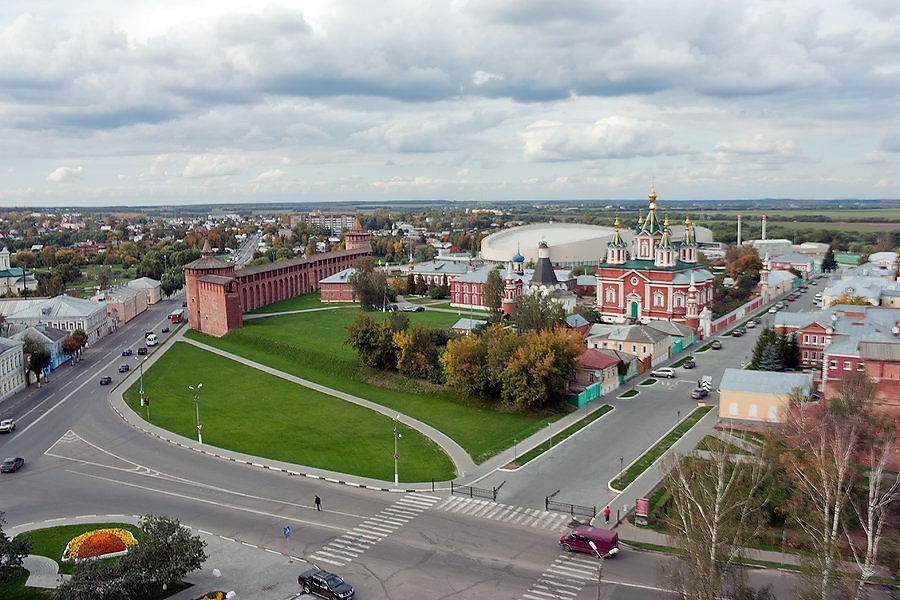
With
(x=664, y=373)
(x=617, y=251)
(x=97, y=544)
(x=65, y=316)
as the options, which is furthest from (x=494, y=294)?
(x=97, y=544)

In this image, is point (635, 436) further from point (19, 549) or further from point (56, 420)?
point (56, 420)

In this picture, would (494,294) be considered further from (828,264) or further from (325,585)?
(828,264)

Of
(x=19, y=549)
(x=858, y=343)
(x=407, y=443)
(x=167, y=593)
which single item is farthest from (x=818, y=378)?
(x=19, y=549)

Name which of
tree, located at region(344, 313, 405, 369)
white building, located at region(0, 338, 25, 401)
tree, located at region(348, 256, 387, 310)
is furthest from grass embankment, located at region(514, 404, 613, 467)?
tree, located at region(348, 256, 387, 310)

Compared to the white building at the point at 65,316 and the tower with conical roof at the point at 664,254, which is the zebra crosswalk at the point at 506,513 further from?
the white building at the point at 65,316

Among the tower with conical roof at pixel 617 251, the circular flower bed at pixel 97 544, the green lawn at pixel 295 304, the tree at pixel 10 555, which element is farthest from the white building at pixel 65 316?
the tower with conical roof at pixel 617 251

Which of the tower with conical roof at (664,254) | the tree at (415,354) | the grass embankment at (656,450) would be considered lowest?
the grass embankment at (656,450)
